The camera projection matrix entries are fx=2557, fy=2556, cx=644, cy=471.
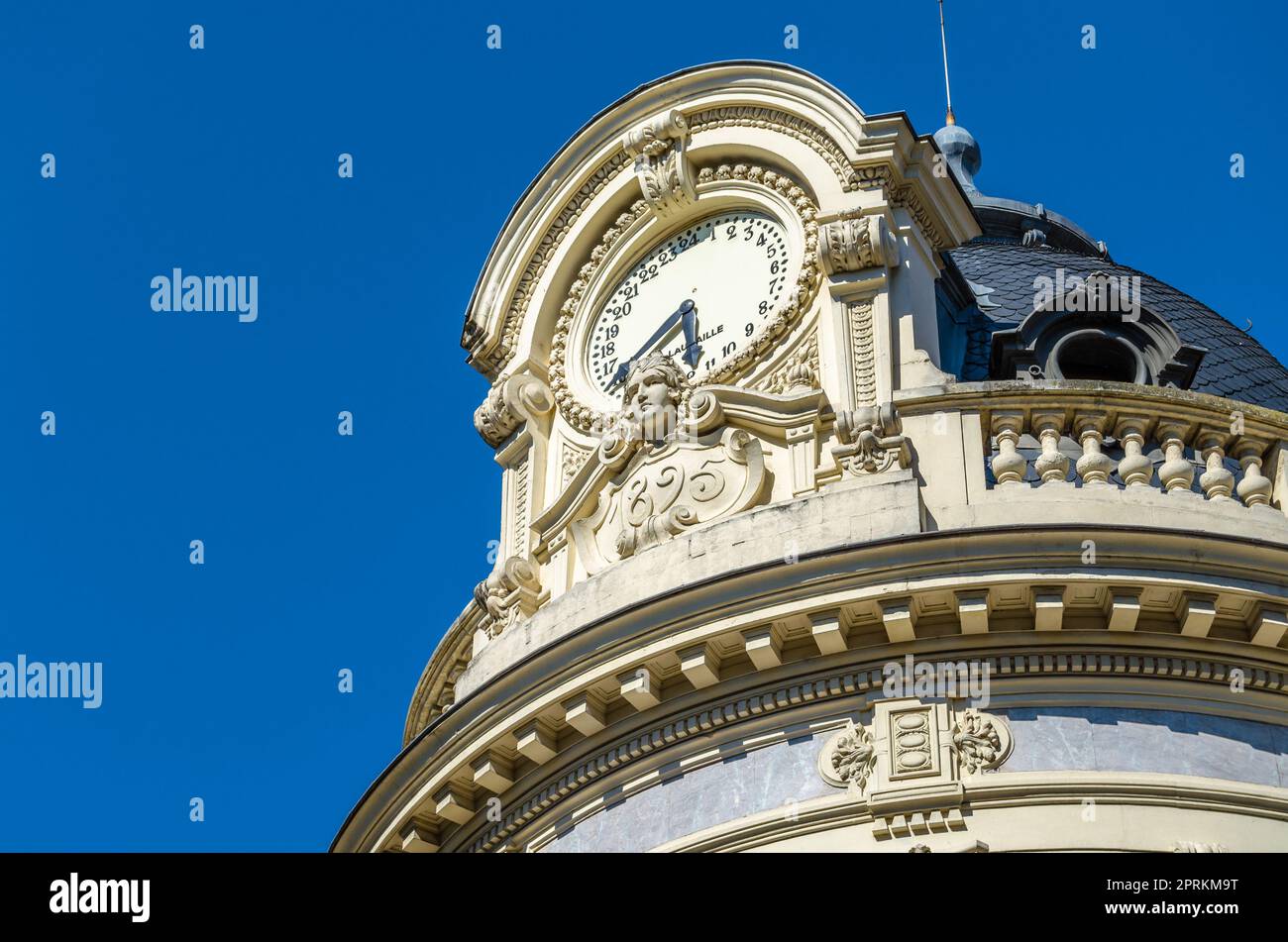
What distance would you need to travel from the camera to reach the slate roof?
2416 cm

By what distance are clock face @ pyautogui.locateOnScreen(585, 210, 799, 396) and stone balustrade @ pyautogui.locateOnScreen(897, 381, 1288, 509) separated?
247cm

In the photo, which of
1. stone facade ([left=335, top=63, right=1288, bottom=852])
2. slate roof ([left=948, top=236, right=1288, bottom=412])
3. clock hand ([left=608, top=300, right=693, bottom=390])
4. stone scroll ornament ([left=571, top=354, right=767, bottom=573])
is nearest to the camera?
stone facade ([left=335, top=63, right=1288, bottom=852])

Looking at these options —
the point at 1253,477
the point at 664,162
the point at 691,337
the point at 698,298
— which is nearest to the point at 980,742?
the point at 1253,477

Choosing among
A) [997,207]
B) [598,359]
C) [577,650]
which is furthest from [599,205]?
[997,207]

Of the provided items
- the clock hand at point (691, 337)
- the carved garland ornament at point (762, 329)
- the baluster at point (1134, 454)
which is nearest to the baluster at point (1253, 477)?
the baluster at point (1134, 454)

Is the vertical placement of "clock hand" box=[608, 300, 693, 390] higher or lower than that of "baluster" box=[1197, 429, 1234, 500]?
higher

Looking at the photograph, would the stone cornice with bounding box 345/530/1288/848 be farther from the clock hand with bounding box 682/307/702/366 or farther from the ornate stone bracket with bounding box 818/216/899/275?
the ornate stone bracket with bounding box 818/216/899/275

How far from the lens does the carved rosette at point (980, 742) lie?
18672 millimetres

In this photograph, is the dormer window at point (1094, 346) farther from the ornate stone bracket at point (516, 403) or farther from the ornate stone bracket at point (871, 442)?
the ornate stone bracket at point (516, 403)

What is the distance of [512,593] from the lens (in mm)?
22266

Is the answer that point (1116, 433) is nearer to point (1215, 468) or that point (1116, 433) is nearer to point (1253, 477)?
point (1215, 468)

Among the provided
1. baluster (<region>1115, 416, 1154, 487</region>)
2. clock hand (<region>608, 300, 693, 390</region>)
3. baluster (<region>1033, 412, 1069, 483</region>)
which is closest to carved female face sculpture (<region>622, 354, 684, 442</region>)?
clock hand (<region>608, 300, 693, 390</region>)

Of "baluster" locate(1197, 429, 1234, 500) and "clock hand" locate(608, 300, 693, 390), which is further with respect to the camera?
"clock hand" locate(608, 300, 693, 390)

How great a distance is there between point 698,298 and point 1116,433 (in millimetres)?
4358
